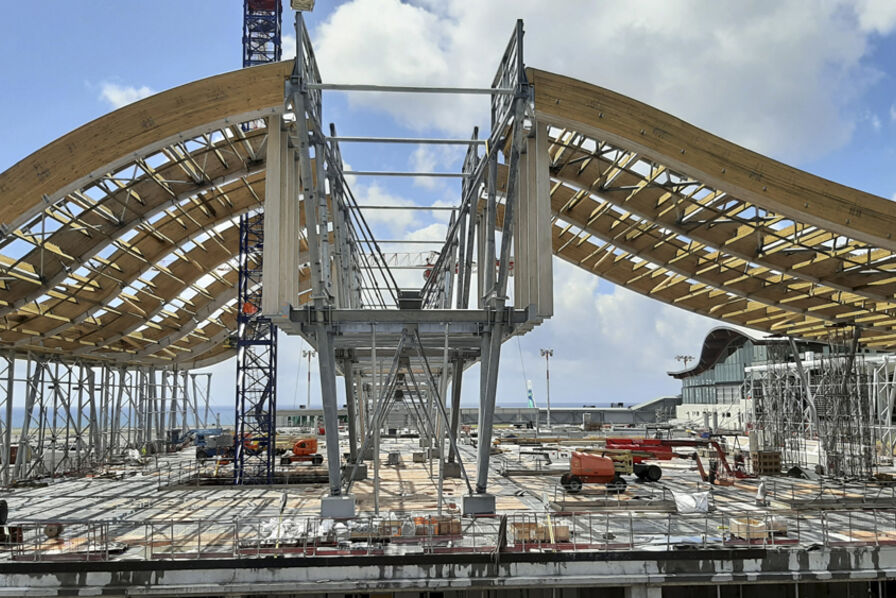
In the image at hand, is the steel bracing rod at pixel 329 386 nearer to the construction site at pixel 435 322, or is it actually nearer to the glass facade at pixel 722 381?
the construction site at pixel 435 322

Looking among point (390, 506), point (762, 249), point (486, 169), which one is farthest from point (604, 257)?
point (390, 506)

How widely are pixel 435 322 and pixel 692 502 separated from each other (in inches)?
445

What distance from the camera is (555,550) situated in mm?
19844

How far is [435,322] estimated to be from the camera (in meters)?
23.2

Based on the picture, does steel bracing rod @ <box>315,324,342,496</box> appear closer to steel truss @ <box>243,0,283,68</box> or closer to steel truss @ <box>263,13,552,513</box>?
steel truss @ <box>263,13,552,513</box>

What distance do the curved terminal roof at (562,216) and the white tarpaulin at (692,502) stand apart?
33.6 ft

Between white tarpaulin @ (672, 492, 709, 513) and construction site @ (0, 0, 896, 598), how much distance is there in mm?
183

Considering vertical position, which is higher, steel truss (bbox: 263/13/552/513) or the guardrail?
steel truss (bbox: 263/13/552/513)

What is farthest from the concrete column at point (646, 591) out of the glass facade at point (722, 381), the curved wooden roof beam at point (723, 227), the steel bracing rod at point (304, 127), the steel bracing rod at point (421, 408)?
the glass facade at point (722, 381)

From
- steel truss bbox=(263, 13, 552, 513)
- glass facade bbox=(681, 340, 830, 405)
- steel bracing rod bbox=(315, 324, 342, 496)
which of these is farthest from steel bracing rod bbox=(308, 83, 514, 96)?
glass facade bbox=(681, 340, 830, 405)

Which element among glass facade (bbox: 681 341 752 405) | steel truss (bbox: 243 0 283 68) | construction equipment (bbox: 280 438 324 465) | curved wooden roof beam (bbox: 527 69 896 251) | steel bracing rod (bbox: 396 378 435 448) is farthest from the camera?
glass facade (bbox: 681 341 752 405)

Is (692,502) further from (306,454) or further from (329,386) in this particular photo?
(306,454)

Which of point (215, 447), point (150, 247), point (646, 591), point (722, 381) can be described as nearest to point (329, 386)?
point (646, 591)

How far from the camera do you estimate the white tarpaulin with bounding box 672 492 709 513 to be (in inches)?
989
